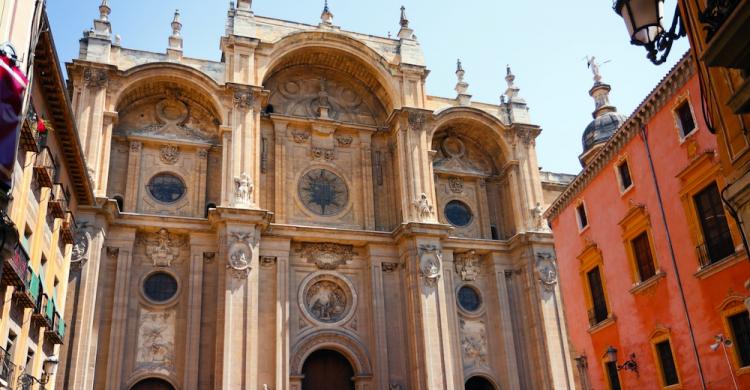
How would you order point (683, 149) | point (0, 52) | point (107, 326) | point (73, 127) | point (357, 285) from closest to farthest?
point (0, 52), point (683, 149), point (73, 127), point (107, 326), point (357, 285)

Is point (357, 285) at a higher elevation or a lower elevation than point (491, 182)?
lower

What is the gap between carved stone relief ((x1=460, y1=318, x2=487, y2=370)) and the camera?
96.2 feet

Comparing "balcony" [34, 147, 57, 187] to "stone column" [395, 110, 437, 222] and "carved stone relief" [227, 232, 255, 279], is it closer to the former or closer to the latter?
"carved stone relief" [227, 232, 255, 279]

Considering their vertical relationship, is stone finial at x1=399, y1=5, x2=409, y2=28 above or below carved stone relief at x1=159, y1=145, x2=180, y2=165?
above

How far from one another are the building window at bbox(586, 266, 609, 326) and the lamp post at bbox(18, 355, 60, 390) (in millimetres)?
15664

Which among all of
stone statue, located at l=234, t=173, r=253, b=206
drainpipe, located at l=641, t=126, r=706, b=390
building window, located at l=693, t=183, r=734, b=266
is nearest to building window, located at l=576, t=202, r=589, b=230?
drainpipe, located at l=641, t=126, r=706, b=390

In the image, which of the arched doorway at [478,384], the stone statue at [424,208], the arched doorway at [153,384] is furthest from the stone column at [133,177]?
the arched doorway at [478,384]

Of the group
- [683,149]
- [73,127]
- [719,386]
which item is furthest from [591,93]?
[73,127]

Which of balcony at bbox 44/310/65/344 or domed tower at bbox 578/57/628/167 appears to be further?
domed tower at bbox 578/57/628/167

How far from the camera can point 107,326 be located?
24.7 m

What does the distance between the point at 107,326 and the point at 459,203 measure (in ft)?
54.9

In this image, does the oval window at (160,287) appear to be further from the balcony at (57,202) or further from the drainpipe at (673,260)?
the drainpipe at (673,260)

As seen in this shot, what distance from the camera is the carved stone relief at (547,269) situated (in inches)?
1183

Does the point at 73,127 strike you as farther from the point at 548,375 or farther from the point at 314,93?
the point at 548,375
